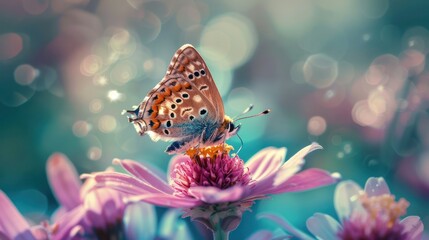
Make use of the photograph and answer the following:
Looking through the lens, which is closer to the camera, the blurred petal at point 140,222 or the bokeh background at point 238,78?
the blurred petal at point 140,222

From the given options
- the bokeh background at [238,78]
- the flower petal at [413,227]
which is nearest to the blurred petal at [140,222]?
the flower petal at [413,227]

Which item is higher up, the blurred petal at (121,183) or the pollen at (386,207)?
the blurred petal at (121,183)

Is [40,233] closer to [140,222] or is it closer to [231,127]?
[140,222]

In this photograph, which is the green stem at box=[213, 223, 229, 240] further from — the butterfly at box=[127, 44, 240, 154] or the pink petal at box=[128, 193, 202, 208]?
the butterfly at box=[127, 44, 240, 154]

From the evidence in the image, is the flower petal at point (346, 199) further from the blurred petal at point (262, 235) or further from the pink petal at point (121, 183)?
the pink petal at point (121, 183)

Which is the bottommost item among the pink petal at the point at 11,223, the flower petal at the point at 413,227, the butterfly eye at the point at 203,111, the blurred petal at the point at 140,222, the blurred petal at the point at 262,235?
the flower petal at the point at 413,227

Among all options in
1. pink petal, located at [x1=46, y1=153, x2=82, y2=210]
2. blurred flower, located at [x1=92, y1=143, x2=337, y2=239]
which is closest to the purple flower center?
blurred flower, located at [x1=92, y1=143, x2=337, y2=239]

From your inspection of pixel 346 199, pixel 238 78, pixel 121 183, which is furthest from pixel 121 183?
pixel 238 78
